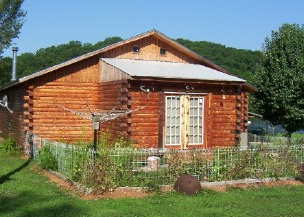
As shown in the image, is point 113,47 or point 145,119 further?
point 113,47

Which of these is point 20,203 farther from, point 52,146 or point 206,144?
point 206,144

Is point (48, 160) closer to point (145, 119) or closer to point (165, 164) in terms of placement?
point (165, 164)

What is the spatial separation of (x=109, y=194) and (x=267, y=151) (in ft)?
18.4

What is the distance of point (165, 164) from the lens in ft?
46.6

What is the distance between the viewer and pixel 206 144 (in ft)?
65.9

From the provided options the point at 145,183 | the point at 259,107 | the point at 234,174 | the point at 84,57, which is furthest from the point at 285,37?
the point at 145,183

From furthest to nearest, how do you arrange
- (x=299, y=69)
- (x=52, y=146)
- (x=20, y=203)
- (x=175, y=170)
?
1. (x=299, y=69)
2. (x=52, y=146)
3. (x=175, y=170)
4. (x=20, y=203)

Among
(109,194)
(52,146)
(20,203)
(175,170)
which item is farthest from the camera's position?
(52,146)

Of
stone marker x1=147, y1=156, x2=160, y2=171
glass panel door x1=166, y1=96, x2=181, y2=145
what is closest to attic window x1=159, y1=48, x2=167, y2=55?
glass panel door x1=166, y1=96, x2=181, y2=145

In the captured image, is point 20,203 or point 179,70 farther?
point 179,70

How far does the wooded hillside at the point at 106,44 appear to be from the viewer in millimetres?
79125

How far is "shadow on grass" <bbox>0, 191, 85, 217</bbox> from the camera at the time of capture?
9.84m

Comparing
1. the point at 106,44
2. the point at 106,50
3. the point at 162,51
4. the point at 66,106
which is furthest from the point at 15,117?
the point at 106,44

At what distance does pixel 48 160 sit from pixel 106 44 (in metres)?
60.9
